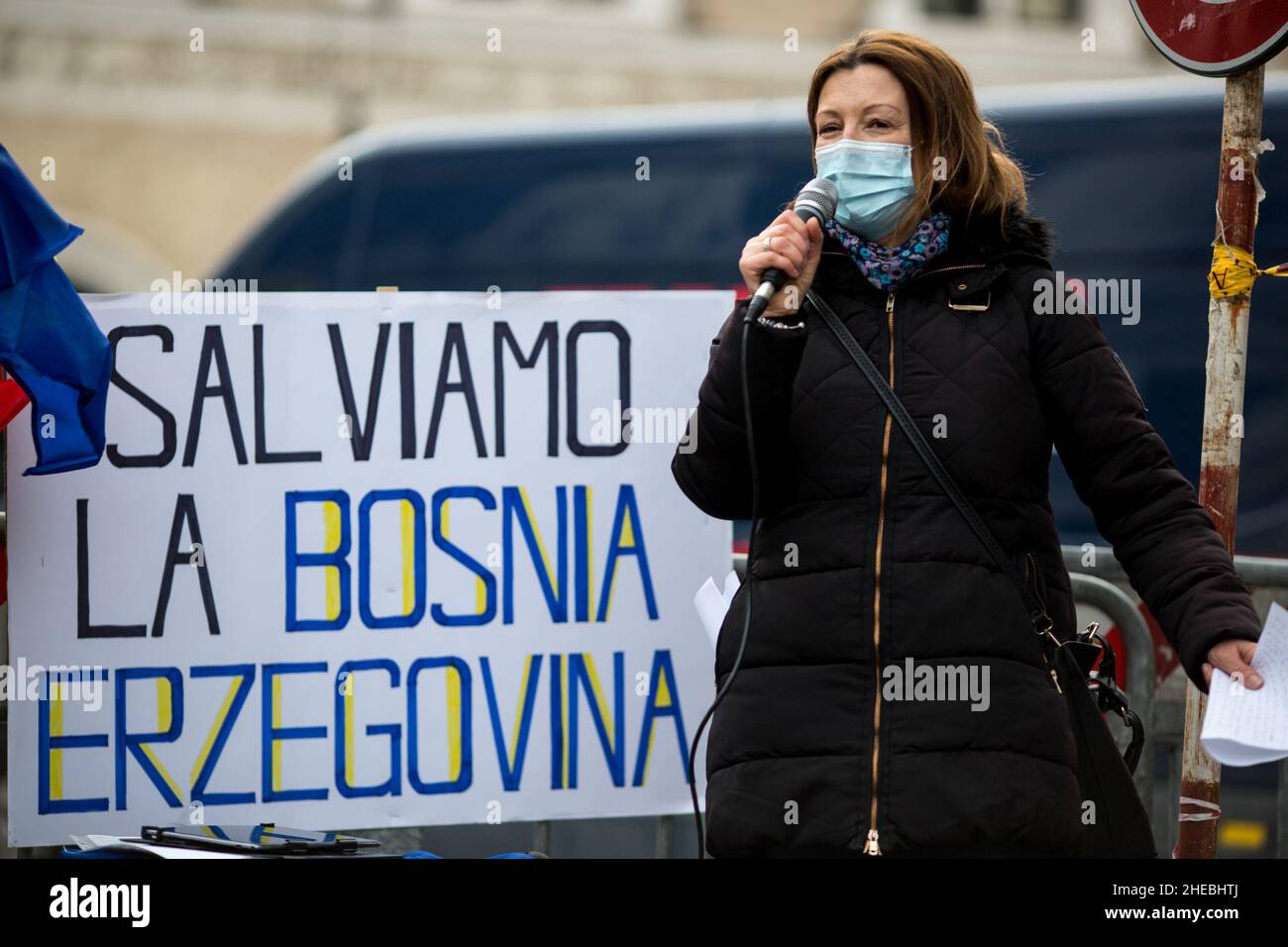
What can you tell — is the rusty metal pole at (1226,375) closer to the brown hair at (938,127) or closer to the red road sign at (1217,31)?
the red road sign at (1217,31)

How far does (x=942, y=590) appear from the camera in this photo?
253cm

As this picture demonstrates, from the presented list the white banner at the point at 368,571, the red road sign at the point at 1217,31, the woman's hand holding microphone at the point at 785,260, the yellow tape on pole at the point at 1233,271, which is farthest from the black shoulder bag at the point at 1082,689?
the white banner at the point at 368,571

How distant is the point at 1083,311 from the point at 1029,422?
0.68 feet

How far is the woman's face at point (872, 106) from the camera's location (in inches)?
106

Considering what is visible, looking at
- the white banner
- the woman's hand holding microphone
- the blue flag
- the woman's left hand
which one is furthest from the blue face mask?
the blue flag

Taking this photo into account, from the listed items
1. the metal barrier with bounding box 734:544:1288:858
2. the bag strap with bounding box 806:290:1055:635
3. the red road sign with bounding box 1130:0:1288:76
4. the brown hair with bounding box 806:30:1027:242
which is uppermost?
the red road sign with bounding box 1130:0:1288:76

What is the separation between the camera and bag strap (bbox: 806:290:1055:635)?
2.55 metres

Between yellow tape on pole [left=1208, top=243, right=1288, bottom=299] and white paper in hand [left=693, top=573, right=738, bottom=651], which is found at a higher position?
yellow tape on pole [left=1208, top=243, right=1288, bottom=299]

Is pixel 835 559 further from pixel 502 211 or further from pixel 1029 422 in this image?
pixel 502 211

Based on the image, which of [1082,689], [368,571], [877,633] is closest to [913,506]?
[877,633]

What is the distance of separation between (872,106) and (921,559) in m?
0.73

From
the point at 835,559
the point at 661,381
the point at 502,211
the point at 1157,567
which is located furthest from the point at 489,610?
the point at 502,211

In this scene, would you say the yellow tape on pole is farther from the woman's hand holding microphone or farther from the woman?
the woman's hand holding microphone

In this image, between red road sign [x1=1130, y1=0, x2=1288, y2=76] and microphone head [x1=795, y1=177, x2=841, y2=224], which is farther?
red road sign [x1=1130, y1=0, x2=1288, y2=76]
